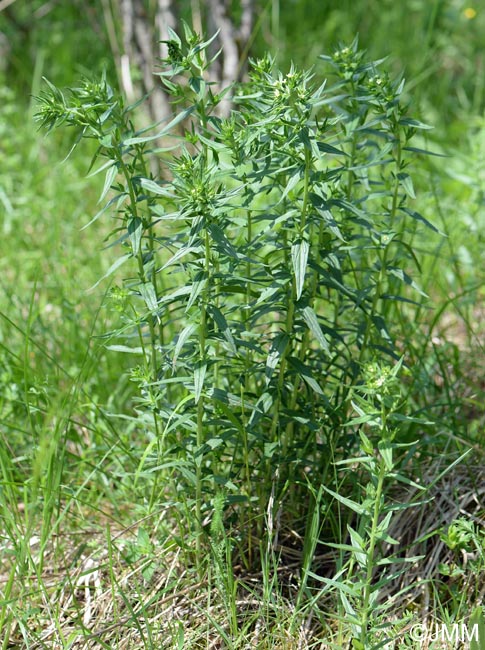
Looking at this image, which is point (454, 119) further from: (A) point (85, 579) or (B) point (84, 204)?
(A) point (85, 579)

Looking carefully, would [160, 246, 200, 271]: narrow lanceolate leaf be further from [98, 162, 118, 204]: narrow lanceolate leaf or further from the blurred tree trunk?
the blurred tree trunk

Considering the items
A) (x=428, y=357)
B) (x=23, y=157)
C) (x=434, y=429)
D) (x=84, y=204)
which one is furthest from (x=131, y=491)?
(x=23, y=157)

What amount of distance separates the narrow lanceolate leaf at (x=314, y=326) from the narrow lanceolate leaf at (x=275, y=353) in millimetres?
100

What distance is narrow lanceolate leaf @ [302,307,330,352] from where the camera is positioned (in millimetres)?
1764

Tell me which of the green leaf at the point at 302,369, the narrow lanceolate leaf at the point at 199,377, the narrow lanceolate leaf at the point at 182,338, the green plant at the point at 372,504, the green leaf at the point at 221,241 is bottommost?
the green plant at the point at 372,504

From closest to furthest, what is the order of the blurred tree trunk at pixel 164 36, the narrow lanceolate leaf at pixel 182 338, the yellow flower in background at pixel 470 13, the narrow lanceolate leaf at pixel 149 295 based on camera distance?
the narrow lanceolate leaf at pixel 182 338, the narrow lanceolate leaf at pixel 149 295, the blurred tree trunk at pixel 164 36, the yellow flower in background at pixel 470 13

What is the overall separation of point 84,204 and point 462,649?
299cm

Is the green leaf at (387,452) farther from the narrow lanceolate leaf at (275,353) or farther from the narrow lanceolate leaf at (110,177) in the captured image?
the narrow lanceolate leaf at (110,177)

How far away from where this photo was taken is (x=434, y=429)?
2.48 meters

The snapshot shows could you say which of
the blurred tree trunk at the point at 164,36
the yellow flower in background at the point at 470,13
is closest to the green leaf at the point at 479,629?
the blurred tree trunk at the point at 164,36

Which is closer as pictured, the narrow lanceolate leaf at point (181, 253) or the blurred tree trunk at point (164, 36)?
the narrow lanceolate leaf at point (181, 253)

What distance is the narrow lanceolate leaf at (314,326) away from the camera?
176cm

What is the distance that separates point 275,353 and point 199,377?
0.66 ft

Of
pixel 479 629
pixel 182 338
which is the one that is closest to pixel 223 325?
pixel 182 338
